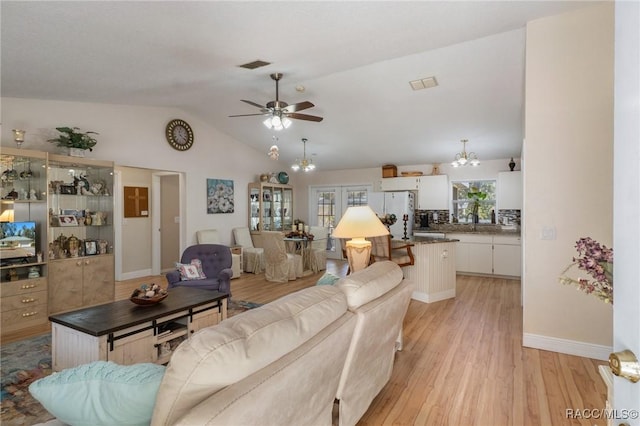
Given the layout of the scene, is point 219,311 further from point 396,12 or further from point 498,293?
point 498,293

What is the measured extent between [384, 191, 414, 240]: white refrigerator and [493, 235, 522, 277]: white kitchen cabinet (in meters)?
1.68

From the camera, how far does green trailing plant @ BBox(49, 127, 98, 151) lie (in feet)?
13.6

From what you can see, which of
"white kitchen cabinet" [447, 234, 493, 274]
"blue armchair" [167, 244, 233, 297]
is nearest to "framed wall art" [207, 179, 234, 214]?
"blue armchair" [167, 244, 233, 297]

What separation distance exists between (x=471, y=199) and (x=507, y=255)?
4.57ft

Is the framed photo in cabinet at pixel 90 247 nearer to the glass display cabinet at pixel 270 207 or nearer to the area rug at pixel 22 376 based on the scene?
the area rug at pixel 22 376

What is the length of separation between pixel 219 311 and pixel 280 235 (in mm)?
2711

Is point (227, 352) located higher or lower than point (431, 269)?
higher

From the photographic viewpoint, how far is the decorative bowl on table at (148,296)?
277cm

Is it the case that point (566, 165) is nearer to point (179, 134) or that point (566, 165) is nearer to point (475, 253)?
point (475, 253)

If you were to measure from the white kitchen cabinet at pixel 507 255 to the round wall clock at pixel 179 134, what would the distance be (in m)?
6.07

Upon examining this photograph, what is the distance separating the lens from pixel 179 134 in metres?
5.86

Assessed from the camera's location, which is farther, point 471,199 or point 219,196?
point 471,199

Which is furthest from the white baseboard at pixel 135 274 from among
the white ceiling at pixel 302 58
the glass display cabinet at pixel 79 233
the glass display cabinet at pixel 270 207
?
the white ceiling at pixel 302 58

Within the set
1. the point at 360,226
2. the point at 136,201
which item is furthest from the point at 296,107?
the point at 136,201
